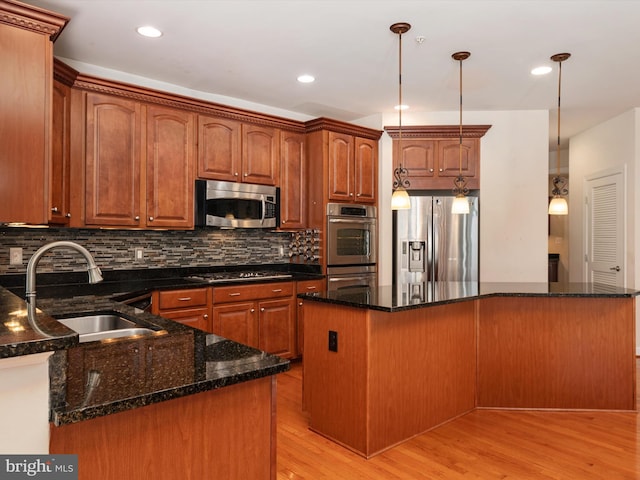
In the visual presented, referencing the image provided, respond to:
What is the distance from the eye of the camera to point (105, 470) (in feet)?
3.70

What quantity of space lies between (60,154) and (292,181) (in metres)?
2.16

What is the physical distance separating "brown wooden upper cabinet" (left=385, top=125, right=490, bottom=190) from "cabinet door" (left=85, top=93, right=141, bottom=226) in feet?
8.84

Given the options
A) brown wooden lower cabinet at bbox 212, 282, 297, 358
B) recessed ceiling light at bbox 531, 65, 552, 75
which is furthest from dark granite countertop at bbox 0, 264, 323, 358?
recessed ceiling light at bbox 531, 65, 552, 75

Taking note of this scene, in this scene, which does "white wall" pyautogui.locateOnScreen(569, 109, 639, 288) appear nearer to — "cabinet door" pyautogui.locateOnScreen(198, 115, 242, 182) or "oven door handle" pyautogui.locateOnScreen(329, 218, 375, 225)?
"oven door handle" pyautogui.locateOnScreen(329, 218, 375, 225)

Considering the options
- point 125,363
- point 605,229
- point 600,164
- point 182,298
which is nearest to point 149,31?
point 182,298

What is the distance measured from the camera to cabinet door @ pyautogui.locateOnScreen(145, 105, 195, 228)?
3764 millimetres

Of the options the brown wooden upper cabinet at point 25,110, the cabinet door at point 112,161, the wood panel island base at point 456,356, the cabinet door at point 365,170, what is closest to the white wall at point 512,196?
the cabinet door at point 365,170

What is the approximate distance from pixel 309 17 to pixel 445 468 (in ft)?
8.98

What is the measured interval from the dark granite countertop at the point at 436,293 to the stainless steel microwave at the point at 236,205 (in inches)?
60.0

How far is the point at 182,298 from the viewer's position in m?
3.65

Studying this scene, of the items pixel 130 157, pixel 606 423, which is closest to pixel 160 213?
pixel 130 157

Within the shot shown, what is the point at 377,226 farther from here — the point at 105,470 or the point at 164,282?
the point at 105,470

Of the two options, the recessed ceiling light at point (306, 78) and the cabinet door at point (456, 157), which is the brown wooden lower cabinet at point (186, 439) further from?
the cabinet door at point (456, 157)

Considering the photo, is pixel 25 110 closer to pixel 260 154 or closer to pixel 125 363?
pixel 125 363
